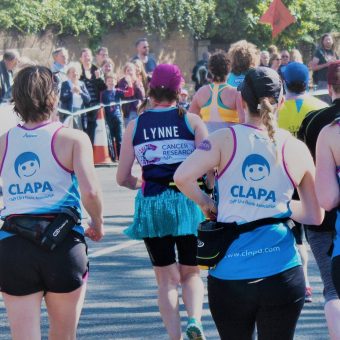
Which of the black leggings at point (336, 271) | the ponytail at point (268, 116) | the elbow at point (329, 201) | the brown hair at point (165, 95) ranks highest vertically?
the ponytail at point (268, 116)

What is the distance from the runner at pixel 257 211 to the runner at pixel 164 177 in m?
1.79

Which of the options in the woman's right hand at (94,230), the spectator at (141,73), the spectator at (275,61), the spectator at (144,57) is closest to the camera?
the woman's right hand at (94,230)

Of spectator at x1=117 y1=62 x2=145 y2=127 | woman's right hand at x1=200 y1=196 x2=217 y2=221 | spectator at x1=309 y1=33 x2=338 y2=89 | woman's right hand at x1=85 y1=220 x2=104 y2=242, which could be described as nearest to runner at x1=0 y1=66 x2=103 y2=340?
woman's right hand at x1=85 y1=220 x2=104 y2=242

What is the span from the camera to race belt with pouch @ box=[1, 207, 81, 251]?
5273 millimetres

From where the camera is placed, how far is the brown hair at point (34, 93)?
5359 mm

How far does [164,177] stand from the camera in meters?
6.99

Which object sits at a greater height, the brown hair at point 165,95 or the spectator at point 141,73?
the brown hair at point 165,95

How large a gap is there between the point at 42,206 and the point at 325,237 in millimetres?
2028

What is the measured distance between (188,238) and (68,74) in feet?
39.9

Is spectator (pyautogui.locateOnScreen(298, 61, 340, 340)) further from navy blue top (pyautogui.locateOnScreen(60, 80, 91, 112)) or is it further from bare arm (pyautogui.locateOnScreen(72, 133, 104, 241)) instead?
navy blue top (pyautogui.locateOnScreen(60, 80, 91, 112))

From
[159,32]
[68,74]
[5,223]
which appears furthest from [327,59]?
[5,223]

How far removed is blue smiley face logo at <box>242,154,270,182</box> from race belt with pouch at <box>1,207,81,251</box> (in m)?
0.92

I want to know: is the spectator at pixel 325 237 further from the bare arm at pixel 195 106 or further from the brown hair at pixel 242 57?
the bare arm at pixel 195 106


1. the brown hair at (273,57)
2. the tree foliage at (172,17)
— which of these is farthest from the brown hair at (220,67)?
the tree foliage at (172,17)
